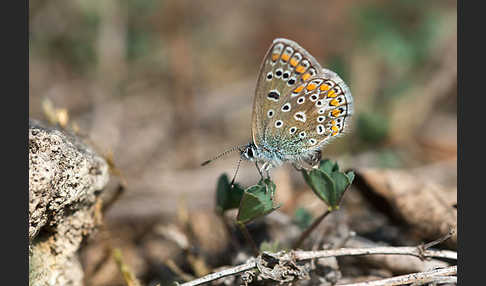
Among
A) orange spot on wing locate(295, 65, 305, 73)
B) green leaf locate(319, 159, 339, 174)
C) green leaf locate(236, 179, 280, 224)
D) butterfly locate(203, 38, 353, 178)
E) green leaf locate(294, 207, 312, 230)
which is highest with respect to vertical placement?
orange spot on wing locate(295, 65, 305, 73)

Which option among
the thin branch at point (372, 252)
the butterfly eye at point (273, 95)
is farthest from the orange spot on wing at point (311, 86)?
the thin branch at point (372, 252)

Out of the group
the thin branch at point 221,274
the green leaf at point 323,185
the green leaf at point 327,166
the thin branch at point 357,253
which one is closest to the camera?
the thin branch at point 221,274

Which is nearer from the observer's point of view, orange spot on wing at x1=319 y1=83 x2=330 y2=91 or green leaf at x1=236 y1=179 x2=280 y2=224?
green leaf at x1=236 y1=179 x2=280 y2=224

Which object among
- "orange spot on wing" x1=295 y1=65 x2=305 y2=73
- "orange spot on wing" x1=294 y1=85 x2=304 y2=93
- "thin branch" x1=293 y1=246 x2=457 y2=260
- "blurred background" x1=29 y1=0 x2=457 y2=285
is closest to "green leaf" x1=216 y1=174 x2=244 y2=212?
"thin branch" x1=293 y1=246 x2=457 y2=260

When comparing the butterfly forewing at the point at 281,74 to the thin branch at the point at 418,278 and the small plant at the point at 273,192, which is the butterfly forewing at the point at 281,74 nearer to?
the small plant at the point at 273,192

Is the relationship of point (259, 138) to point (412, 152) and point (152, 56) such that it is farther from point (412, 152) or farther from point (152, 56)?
point (152, 56)

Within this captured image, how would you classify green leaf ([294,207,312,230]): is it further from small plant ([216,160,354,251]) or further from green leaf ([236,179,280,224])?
green leaf ([236,179,280,224])
